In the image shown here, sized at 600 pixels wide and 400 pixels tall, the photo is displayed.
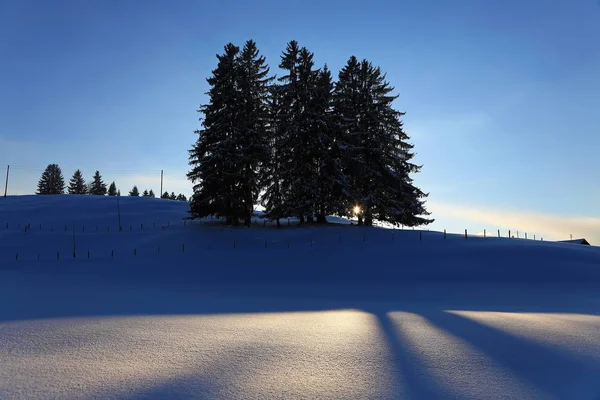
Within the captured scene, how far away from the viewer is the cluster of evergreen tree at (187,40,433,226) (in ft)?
96.8

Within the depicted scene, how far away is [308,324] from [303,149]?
2390 centimetres

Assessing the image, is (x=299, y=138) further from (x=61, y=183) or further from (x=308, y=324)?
(x=61, y=183)

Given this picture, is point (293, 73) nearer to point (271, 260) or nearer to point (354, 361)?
point (271, 260)

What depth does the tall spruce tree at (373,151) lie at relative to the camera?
2992 centimetres

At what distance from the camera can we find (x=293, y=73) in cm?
3183

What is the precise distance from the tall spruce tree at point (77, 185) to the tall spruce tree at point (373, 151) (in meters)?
82.6

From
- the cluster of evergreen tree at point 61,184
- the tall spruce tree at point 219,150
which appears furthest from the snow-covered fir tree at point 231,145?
the cluster of evergreen tree at point 61,184

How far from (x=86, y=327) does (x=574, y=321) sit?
11.3 metres

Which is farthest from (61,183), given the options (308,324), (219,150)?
(308,324)

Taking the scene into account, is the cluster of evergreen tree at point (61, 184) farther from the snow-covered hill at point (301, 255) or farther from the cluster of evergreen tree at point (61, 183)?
the snow-covered hill at point (301, 255)

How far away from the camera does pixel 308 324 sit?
293 inches

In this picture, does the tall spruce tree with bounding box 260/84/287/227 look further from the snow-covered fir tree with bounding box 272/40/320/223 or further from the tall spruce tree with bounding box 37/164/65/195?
the tall spruce tree with bounding box 37/164/65/195

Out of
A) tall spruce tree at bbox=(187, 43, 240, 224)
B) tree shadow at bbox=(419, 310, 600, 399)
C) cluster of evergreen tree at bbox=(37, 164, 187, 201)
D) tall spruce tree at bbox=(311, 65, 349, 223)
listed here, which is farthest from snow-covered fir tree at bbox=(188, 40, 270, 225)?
cluster of evergreen tree at bbox=(37, 164, 187, 201)

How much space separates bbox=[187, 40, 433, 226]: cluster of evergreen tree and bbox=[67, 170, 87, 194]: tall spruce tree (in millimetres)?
71299
